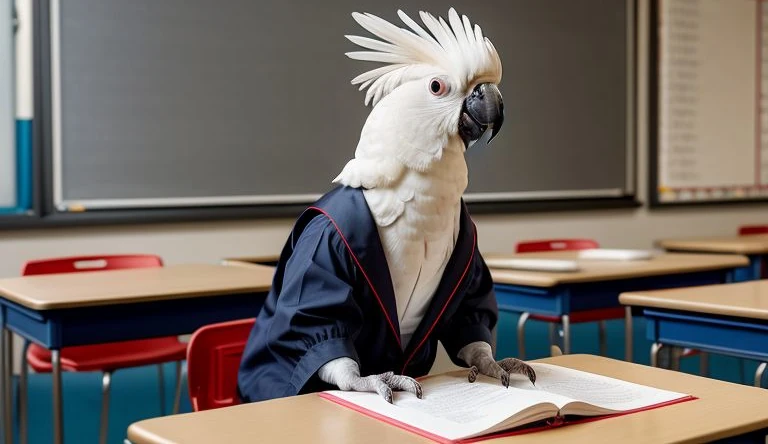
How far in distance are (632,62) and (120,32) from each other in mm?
3016

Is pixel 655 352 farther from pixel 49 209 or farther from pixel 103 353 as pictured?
pixel 49 209

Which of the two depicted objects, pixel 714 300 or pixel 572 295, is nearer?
pixel 714 300

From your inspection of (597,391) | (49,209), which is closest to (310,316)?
(597,391)

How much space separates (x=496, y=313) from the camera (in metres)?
1.77

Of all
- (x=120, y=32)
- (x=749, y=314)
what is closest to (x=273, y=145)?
(x=120, y=32)

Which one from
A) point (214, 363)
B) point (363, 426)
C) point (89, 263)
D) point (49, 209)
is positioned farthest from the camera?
point (49, 209)

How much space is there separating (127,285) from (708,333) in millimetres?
1644

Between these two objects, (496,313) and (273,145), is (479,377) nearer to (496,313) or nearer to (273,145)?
(496,313)

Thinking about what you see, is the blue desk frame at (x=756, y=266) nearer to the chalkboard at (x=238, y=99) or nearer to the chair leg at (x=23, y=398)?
the chalkboard at (x=238, y=99)

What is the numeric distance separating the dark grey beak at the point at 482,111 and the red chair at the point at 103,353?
1851 mm

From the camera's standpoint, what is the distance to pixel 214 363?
196cm

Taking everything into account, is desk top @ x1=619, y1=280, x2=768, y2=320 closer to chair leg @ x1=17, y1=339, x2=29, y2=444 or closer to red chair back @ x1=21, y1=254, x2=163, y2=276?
red chair back @ x1=21, y1=254, x2=163, y2=276

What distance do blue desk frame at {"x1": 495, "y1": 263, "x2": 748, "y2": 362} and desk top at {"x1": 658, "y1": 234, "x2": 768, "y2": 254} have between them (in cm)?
119

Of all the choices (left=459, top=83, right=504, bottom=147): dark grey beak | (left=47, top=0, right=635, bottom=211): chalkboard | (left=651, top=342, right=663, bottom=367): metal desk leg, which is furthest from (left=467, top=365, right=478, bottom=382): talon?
(left=47, top=0, right=635, bottom=211): chalkboard
